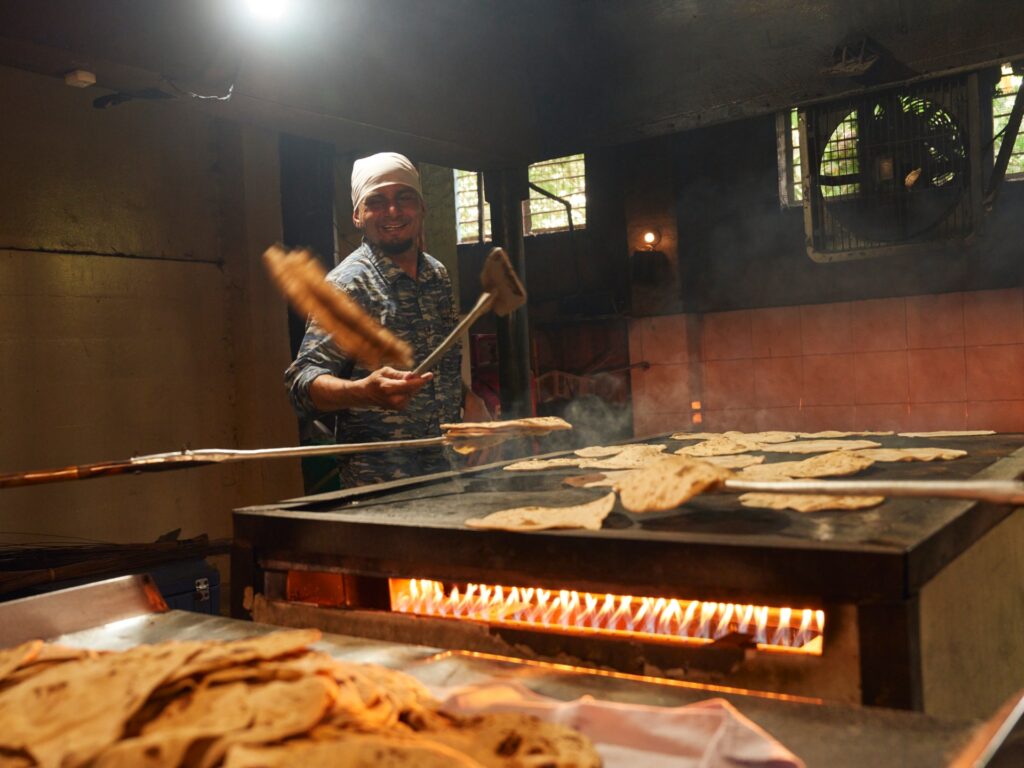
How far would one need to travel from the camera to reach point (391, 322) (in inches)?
141

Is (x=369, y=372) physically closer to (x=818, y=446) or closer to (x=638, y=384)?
(x=818, y=446)

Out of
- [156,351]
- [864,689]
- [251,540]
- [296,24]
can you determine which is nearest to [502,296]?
[296,24]

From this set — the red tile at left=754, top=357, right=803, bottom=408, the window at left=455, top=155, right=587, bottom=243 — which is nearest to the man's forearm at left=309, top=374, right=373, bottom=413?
the red tile at left=754, top=357, right=803, bottom=408

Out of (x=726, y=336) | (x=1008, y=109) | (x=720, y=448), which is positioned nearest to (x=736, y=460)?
(x=720, y=448)

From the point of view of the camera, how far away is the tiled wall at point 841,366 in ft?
19.6

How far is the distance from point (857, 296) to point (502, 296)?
4071 millimetres

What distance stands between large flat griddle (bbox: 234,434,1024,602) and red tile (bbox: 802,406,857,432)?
155 inches

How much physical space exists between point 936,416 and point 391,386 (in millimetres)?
4874

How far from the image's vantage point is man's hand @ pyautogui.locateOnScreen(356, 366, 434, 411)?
2.84 m

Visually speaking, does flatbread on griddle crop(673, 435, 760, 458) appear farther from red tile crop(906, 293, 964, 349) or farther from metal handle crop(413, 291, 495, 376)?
red tile crop(906, 293, 964, 349)

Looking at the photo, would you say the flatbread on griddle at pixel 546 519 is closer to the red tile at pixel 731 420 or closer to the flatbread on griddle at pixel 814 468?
the flatbread on griddle at pixel 814 468

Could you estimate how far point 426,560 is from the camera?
2.01m

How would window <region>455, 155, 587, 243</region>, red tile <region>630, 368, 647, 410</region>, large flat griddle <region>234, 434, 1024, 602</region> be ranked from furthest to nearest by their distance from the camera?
window <region>455, 155, 587, 243</region>, red tile <region>630, 368, 647, 410</region>, large flat griddle <region>234, 434, 1024, 602</region>

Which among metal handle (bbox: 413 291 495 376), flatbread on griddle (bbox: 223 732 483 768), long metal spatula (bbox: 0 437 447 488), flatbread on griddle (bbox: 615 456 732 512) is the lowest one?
flatbread on griddle (bbox: 223 732 483 768)
